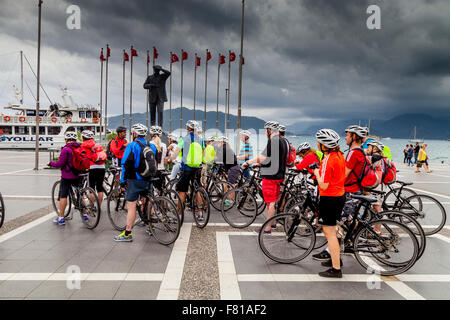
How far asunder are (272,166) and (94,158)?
3697mm

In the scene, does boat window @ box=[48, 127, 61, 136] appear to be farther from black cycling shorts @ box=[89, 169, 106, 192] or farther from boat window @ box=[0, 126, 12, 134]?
black cycling shorts @ box=[89, 169, 106, 192]

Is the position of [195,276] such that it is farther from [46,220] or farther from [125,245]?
[46,220]

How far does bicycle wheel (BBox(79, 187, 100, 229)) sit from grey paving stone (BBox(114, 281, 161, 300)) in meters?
2.39

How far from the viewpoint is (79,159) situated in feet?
18.0

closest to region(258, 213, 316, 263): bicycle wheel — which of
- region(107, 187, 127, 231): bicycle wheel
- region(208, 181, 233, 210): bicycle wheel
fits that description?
region(208, 181, 233, 210): bicycle wheel

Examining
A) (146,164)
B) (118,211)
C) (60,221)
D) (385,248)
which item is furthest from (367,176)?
(60,221)

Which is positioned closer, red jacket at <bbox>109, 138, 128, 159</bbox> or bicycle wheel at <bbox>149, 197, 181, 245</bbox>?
bicycle wheel at <bbox>149, 197, 181, 245</bbox>

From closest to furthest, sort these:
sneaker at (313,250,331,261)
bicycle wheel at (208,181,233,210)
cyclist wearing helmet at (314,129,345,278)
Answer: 1. cyclist wearing helmet at (314,129,345,278)
2. sneaker at (313,250,331,261)
3. bicycle wheel at (208,181,233,210)

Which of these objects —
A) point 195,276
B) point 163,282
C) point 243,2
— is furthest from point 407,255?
point 243,2

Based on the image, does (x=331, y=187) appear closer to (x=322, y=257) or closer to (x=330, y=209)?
(x=330, y=209)

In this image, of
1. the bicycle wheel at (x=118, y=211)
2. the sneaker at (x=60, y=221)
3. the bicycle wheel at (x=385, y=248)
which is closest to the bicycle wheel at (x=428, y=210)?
the bicycle wheel at (x=385, y=248)

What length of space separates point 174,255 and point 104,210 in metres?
3.42

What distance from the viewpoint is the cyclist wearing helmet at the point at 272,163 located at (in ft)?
17.3

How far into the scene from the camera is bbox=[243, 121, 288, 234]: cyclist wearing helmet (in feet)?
17.3
